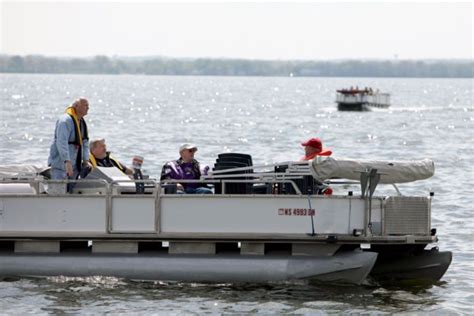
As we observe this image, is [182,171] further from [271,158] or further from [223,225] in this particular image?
[271,158]

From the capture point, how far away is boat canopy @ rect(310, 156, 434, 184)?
14875 mm

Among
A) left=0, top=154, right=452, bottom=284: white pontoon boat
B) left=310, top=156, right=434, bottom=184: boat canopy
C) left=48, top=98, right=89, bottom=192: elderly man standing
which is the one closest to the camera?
left=310, top=156, right=434, bottom=184: boat canopy

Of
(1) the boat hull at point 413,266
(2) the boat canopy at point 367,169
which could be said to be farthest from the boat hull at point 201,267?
(2) the boat canopy at point 367,169

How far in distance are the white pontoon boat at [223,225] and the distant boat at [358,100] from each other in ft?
229

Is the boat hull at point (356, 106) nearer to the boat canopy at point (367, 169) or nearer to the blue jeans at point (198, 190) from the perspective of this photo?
the blue jeans at point (198, 190)

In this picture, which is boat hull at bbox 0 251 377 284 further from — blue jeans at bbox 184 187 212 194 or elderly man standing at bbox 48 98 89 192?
elderly man standing at bbox 48 98 89 192

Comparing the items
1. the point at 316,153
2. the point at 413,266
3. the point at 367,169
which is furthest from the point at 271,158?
the point at 367,169

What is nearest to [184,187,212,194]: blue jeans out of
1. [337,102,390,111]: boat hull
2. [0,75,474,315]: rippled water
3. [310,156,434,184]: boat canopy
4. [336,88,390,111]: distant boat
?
[0,75,474,315]: rippled water

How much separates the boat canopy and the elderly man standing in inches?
118

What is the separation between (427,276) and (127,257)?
13.1ft

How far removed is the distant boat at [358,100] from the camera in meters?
85.1

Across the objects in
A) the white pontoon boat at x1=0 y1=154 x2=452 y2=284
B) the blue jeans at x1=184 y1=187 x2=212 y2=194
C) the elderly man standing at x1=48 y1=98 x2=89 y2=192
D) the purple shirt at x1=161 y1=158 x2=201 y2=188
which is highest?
the elderly man standing at x1=48 y1=98 x2=89 y2=192

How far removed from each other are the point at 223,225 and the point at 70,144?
225 centimetres

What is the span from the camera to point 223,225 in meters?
15.1
